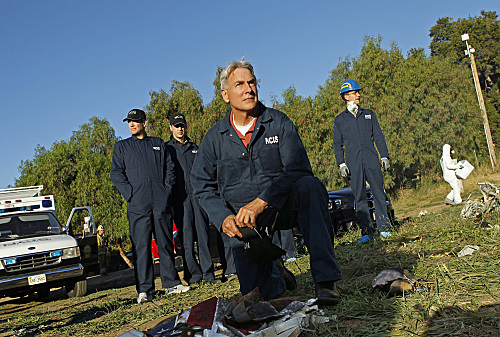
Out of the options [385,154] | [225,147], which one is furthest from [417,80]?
[225,147]

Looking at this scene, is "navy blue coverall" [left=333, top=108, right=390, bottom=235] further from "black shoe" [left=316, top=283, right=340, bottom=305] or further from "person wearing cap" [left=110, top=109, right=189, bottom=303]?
"black shoe" [left=316, top=283, right=340, bottom=305]

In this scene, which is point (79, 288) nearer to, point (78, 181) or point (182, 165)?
point (182, 165)

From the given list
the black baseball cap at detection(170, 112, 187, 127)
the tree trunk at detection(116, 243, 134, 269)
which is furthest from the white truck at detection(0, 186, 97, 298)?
the tree trunk at detection(116, 243, 134, 269)

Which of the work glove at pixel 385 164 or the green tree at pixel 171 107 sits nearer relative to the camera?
the work glove at pixel 385 164

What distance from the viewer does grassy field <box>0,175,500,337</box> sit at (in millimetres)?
2428

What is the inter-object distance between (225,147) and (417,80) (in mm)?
25265

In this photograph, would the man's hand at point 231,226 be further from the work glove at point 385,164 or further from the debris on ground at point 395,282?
the work glove at point 385,164

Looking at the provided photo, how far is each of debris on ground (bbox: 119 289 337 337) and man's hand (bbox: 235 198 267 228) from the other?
543 mm

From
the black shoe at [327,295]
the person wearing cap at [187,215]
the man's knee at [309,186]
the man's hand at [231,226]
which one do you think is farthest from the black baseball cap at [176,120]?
the black shoe at [327,295]

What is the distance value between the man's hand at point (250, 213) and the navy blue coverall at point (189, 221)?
3.54 m

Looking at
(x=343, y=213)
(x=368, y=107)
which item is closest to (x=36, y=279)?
(x=343, y=213)

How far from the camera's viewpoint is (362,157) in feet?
22.0

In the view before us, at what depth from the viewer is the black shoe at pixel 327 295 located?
118 inches

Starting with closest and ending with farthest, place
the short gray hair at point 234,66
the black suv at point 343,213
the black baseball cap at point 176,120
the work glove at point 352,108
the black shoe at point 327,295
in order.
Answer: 1. the black shoe at point 327,295
2. the short gray hair at point 234,66
3. the work glove at point 352,108
4. the black baseball cap at point 176,120
5. the black suv at point 343,213
